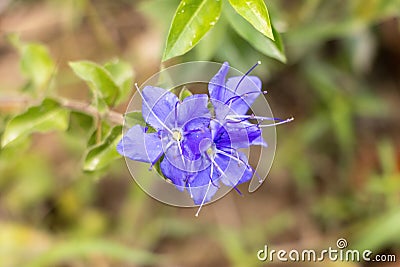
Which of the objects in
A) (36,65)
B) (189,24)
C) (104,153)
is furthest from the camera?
(36,65)

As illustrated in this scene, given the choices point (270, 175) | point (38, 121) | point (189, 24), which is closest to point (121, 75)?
point (38, 121)

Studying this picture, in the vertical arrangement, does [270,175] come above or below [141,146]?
below

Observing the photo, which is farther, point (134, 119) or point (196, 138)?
point (134, 119)

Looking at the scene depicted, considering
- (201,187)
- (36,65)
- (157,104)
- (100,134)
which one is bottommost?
(201,187)

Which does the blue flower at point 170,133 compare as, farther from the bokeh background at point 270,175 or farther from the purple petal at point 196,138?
the bokeh background at point 270,175

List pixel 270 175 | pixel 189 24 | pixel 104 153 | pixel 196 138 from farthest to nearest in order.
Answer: pixel 270 175, pixel 104 153, pixel 189 24, pixel 196 138

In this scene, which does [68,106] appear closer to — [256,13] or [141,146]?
[141,146]
